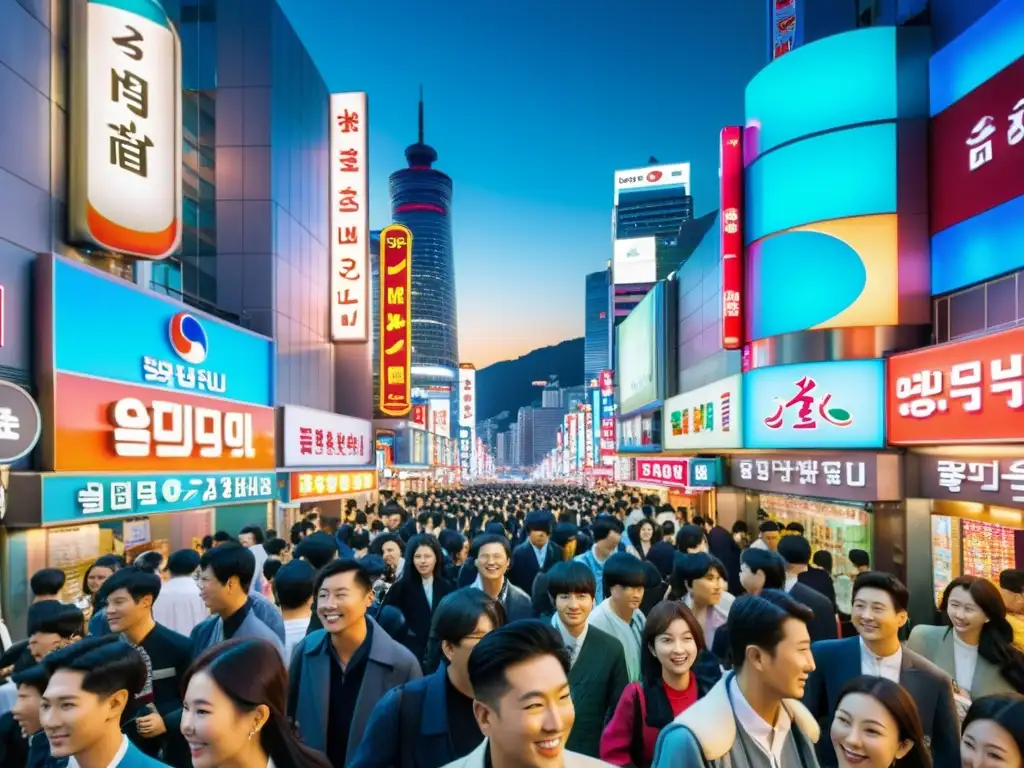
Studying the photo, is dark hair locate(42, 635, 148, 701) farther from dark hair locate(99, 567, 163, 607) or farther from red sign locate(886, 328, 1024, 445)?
red sign locate(886, 328, 1024, 445)

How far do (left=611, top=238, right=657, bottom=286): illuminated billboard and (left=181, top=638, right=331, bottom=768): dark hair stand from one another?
67827 millimetres

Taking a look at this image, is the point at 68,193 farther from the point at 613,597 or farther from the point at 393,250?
the point at 393,250

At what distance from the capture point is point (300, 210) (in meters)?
18.5

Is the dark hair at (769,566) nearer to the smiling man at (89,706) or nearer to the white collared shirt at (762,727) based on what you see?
the white collared shirt at (762,727)

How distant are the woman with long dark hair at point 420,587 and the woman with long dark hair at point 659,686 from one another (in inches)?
113

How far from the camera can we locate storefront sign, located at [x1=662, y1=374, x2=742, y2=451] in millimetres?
15742

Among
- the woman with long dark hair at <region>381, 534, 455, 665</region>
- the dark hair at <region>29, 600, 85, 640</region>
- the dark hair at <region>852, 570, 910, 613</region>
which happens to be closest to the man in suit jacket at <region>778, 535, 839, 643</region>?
the dark hair at <region>852, 570, 910, 613</region>

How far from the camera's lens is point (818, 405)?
1282cm

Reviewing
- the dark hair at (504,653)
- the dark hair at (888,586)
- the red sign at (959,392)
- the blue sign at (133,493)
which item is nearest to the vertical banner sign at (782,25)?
the red sign at (959,392)

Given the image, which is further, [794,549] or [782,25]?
[782,25]

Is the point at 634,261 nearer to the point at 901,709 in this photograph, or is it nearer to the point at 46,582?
the point at 46,582

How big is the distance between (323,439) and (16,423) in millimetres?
11362

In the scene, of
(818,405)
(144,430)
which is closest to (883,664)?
(818,405)

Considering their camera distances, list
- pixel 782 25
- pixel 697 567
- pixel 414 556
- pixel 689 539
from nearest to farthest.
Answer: pixel 697 567, pixel 414 556, pixel 689 539, pixel 782 25
